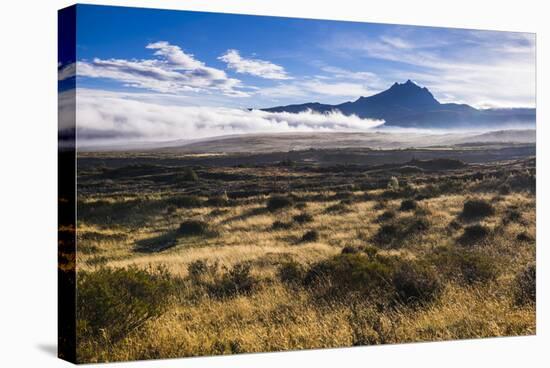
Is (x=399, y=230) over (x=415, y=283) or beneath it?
over

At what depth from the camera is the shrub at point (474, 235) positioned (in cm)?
1723

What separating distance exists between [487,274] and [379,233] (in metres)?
2.21

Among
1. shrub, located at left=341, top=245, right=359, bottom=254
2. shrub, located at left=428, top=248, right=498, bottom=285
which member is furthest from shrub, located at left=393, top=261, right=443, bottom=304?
shrub, located at left=341, top=245, right=359, bottom=254

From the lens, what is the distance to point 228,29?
612 inches

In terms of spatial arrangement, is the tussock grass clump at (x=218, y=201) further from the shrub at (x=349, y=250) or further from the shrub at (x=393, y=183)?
the shrub at (x=393, y=183)

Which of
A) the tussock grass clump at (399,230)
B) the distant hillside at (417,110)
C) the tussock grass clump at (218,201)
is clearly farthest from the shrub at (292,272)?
the distant hillside at (417,110)

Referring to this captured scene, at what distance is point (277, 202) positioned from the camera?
16062mm

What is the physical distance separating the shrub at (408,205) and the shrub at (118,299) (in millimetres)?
4618

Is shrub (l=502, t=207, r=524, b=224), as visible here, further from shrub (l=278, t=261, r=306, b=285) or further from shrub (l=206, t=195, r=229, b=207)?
shrub (l=206, t=195, r=229, b=207)

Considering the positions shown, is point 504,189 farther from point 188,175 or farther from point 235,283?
point 188,175

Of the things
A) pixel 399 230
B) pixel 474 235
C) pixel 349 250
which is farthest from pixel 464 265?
pixel 349 250

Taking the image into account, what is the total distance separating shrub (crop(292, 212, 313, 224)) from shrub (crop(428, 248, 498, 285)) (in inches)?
92.3

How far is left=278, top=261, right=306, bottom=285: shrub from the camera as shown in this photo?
51.2 feet

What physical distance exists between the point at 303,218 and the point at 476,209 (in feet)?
11.6
